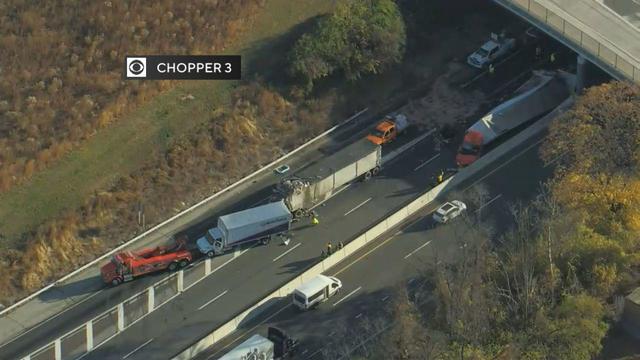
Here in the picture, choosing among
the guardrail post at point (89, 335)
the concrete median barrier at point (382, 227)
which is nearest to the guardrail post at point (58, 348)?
the guardrail post at point (89, 335)

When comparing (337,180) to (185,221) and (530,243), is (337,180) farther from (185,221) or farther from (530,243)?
(530,243)

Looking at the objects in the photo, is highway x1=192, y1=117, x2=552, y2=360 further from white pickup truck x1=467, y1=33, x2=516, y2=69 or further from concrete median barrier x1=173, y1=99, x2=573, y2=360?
white pickup truck x1=467, y1=33, x2=516, y2=69

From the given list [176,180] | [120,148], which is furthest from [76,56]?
[176,180]

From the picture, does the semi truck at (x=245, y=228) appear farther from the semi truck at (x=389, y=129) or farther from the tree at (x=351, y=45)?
the tree at (x=351, y=45)

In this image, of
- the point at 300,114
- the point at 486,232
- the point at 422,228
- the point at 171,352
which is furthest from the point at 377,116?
the point at 171,352

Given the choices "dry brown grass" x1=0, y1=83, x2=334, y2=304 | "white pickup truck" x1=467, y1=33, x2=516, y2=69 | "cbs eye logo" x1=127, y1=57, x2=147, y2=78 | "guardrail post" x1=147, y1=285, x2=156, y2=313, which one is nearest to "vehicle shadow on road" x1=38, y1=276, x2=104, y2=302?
"dry brown grass" x1=0, y1=83, x2=334, y2=304

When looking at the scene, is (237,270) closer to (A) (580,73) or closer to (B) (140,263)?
(B) (140,263)
